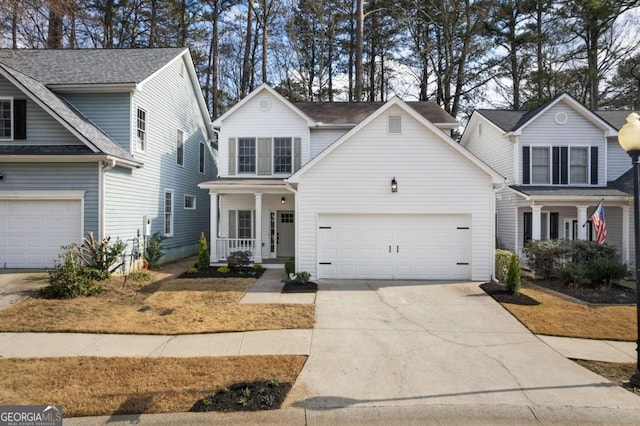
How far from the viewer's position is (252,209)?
614 inches

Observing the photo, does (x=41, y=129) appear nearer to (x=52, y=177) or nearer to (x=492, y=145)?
(x=52, y=177)

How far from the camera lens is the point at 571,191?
1490cm

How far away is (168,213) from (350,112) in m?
9.64

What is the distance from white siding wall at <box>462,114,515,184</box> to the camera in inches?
646

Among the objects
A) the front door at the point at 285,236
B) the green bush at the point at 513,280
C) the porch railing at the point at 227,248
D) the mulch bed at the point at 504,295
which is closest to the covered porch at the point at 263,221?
the front door at the point at 285,236

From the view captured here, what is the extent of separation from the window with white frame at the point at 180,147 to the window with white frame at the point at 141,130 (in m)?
3.23

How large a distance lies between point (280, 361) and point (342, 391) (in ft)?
3.94

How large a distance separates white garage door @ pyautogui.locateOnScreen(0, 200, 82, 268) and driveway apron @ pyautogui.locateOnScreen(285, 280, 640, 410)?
26.7 feet

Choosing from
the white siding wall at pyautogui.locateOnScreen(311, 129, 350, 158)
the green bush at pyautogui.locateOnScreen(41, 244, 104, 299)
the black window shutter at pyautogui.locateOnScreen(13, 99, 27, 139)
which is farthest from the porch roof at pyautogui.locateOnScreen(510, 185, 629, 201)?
the black window shutter at pyautogui.locateOnScreen(13, 99, 27, 139)

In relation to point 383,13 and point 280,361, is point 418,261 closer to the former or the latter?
point 280,361

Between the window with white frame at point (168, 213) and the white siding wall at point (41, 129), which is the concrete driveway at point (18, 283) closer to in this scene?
the white siding wall at point (41, 129)

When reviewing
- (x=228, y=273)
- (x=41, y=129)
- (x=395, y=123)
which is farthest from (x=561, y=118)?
(x=41, y=129)

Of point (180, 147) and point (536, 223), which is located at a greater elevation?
point (180, 147)

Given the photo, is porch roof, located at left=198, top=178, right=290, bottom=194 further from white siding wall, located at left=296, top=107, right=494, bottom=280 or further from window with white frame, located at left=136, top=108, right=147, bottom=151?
window with white frame, located at left=136, top=108, right=147, bottom=151
